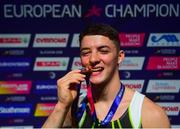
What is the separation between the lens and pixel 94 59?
1.44 metres

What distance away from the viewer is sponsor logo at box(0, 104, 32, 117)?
3217 mm

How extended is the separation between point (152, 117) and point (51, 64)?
1855 mm

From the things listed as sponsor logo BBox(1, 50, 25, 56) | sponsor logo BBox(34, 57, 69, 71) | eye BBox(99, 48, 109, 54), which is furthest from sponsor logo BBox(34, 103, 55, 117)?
eye BBox(99, 48, 109, 54)

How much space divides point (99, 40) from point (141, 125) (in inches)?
14.4

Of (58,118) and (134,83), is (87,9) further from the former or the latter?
(58,118)

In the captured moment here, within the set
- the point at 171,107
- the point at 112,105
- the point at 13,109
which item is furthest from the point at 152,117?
the point at 13,109

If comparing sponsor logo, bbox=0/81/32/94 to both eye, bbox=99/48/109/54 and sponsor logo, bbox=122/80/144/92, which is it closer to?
sponsor logo, bbox=122/80/144/92

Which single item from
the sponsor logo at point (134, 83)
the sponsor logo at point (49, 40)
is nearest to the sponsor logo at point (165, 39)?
the sponsor logo at point (134, 83)

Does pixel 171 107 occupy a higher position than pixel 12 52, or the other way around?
pixel 12 52

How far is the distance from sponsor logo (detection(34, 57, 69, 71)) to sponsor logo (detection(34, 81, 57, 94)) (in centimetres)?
12

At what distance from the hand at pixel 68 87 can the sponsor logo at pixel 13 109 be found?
72.0 inches

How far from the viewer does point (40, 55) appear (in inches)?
125

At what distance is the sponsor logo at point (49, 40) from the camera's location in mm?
3152

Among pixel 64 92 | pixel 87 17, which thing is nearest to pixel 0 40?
pixel 87 17
